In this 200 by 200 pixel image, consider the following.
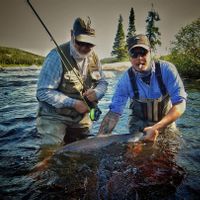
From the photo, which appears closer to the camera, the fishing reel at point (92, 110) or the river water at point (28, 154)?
the river water at point (28, 154)

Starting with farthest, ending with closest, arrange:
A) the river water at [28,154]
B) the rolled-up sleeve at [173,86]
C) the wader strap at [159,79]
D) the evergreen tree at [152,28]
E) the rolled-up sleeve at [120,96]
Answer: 1. the evergreen tree at [152,28]
2. the rolled-up sleeve at [120,96]
3. the wader strap at [159,79]
4. the rolled-up sleeve at [173,86]
5. the river water at [28,154]

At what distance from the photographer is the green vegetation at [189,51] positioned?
2405cm

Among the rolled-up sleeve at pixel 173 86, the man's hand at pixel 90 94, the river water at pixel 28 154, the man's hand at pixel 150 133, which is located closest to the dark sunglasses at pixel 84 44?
the man's hand at pixel 90 94

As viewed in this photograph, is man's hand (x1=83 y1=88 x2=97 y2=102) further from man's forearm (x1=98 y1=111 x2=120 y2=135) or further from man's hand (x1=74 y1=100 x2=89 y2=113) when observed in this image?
man's forearm (x1=98 y1=111 x2=120 y2=135)

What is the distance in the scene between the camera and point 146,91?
4.96 m

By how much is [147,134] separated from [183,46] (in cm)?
2273

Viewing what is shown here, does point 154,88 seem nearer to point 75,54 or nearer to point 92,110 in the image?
point 92,110

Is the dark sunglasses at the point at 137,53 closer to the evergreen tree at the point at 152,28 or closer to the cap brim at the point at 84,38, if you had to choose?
the cap brim at the point at 84,38

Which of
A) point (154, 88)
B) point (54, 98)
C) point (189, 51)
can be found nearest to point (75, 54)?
point (54, 98)

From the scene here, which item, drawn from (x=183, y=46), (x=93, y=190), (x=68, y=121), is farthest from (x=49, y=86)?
(x=183, y=46)

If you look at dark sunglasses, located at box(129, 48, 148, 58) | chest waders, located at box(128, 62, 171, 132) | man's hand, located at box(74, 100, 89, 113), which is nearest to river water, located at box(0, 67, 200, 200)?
chest waders, located at box(128, 62, 171, 132)

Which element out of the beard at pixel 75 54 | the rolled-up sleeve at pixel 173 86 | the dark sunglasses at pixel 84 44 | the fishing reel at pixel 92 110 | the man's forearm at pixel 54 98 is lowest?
the fishing reel at pixel 92 110

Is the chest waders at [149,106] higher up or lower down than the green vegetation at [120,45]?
lower down

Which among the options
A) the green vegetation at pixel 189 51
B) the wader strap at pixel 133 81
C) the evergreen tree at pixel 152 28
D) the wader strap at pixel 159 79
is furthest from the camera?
the evergreen tree at pixel 152 28
